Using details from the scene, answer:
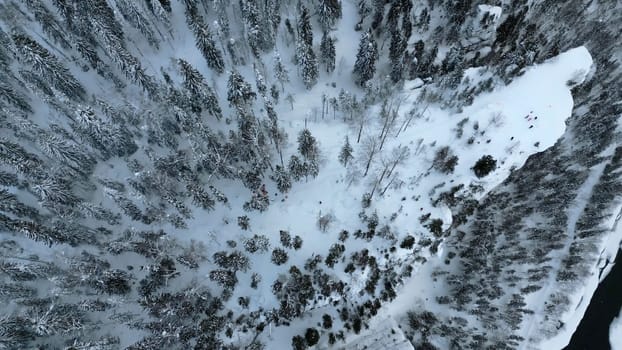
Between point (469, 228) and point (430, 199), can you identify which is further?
point (469, 228)

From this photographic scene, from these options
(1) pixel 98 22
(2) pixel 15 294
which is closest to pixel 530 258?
(2) pixel 15 294

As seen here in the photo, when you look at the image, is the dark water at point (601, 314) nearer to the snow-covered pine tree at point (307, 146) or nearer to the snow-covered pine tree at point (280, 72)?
the snow-covered pine tree at point (307, 146)

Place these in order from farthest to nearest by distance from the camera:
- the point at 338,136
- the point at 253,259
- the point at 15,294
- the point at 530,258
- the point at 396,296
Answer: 1. the point at 338,136
2. the point at 530,258
3. the point at 396,296
4. the point at 253,259
5. the point at 15,294

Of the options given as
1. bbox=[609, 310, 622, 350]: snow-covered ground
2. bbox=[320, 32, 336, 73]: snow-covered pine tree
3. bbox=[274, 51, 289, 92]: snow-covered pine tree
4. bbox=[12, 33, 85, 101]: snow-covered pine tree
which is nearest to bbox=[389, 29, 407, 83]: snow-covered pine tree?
bbox=[320, 32, 336, 73]: snow-covered pine tree

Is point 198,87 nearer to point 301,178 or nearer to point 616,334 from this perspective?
point 301,178

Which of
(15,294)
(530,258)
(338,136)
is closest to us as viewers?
(15,294)

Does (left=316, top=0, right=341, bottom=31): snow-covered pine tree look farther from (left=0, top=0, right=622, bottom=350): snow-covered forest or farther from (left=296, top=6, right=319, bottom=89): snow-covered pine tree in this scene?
(left=296, top=6, right=319, bottom=89): snow-covered pine tree

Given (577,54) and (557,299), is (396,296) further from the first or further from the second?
(577,54)

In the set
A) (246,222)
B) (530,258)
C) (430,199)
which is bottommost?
(530,258)
